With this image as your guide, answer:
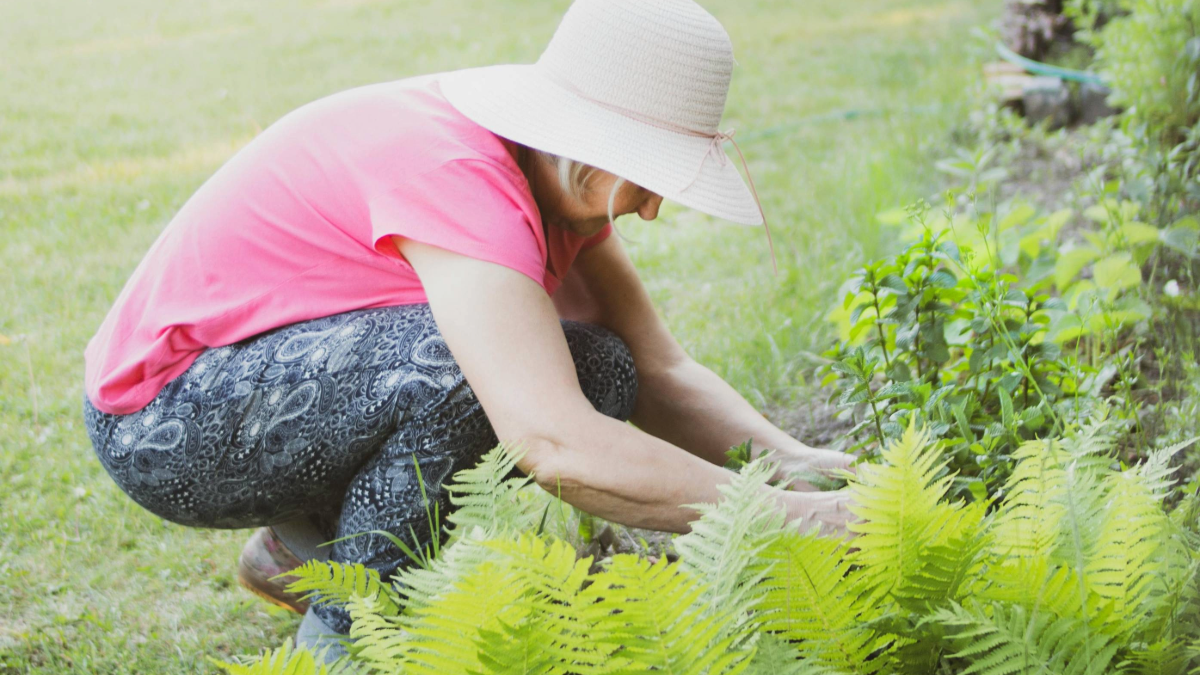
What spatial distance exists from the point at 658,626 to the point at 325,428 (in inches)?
38.0

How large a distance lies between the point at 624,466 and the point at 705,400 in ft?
2.23

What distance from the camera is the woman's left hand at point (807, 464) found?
1.85 m

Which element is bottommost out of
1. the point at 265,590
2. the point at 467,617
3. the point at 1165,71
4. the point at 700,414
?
the point at 265,590

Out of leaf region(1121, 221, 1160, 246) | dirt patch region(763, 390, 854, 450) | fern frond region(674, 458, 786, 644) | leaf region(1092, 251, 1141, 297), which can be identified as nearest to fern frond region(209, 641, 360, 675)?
fern frond region(674, 458, 786, 644)

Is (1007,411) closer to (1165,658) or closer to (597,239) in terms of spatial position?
(1165,658)

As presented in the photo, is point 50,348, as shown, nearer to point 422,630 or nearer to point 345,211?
point 345,211

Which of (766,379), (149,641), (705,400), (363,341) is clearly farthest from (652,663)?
(766,379)

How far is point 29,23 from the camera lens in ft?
26.0

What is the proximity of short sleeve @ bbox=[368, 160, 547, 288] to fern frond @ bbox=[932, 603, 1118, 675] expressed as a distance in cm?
80

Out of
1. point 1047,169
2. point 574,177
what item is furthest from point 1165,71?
point 574,177

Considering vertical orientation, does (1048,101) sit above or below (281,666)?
below

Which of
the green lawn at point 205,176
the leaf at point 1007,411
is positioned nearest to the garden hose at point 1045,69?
the green lawn at point 205,176

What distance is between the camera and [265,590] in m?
2.12

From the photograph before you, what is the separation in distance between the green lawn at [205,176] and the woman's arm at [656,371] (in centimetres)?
54
